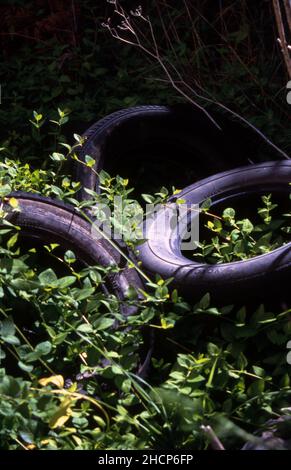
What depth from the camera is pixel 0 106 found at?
479cm

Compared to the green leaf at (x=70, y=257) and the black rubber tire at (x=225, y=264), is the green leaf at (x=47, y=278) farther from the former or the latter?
the black rubber tire at (x=225, y=264)

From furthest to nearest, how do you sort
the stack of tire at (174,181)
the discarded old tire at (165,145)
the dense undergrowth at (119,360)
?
the discarded old tire at (165,145) → the stack of tire at (174,181) → the dense undergrowth at (119,360)

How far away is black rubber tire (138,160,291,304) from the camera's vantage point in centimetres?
271

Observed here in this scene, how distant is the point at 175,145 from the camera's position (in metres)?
4.05

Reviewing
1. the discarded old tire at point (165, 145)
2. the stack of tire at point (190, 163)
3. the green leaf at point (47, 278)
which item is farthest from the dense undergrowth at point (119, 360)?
the discarded old tire at point (165, 145)

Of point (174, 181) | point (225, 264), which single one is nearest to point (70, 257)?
point (225, 264)

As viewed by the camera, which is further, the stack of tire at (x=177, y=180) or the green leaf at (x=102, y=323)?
the stack of tire at (x=177, y=180)

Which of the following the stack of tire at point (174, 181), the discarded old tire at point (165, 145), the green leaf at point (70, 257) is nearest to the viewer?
the green leaf at point (70, 257)

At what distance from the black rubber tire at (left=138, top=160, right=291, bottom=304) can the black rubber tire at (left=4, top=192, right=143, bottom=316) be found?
165 millimetres

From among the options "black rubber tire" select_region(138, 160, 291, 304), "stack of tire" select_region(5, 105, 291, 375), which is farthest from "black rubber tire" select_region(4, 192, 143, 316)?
"black rubber tire" select_region(138, 160, 291, 304)

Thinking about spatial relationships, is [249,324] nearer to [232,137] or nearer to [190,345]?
[190,345]

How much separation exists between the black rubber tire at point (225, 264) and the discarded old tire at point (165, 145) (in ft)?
1.62

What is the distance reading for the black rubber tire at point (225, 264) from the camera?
271 centimetres
